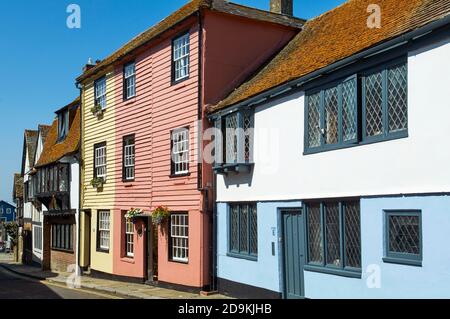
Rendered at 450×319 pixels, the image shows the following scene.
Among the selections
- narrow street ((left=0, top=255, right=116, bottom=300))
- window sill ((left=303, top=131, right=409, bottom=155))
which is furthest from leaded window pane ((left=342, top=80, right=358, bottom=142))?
narrow street ((left=0, top=255, right=116, bottom=300))

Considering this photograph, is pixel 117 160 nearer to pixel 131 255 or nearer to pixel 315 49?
pixel 131 255

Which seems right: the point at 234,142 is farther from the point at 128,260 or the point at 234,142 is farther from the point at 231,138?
the point at 128,260

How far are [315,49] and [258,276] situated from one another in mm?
5877

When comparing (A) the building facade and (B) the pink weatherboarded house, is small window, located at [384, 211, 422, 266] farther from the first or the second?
(B) the pink weatherboarded house

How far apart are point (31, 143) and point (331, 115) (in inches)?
1305

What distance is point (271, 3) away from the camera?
19.5m

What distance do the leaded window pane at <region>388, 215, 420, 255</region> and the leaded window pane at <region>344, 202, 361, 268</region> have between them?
0.92m

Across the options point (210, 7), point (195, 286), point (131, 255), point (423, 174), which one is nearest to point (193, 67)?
point (210, 7)

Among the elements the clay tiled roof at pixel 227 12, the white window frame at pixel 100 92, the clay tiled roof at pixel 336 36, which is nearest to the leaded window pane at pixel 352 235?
the clay tiled roof at pixel 336 36

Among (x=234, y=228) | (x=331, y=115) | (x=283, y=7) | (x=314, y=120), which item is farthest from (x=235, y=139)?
(x=283, y=7)

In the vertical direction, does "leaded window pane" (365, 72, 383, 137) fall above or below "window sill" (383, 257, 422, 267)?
above

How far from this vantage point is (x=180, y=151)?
55.6 ft

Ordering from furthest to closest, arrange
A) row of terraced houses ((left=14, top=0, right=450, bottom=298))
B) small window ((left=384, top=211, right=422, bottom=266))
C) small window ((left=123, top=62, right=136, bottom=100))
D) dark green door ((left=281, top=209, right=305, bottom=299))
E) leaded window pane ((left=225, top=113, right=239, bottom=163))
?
small window ((left=123, top=62, right=136, bottom=100)) → leaded window pane ((left=225, top=113, right=239, bottom=163)) → dark green door ((left=281, top=209, right=305, bottom=299)) → row of terraced houses ((left=14, top=0, right=450, bottom=298)) → small window ((left=384, top=211, right=422, bottom=266))

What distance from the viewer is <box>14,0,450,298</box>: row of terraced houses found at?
356 inches
